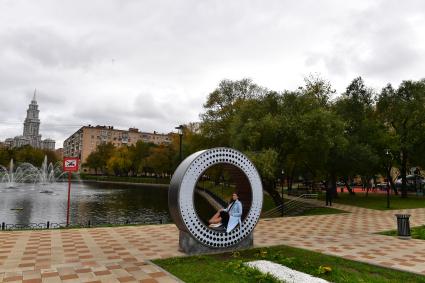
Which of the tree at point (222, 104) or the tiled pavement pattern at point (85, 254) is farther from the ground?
the tree at point (222, 104)

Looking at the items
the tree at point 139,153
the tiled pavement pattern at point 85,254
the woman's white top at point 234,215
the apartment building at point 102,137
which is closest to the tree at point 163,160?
the tree at point 139,153

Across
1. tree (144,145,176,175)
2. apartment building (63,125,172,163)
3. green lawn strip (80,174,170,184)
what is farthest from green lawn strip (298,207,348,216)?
Result: apartment building (63,125,172,163)

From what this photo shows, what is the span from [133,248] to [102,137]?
5294 inches

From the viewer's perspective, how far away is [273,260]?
425 inches

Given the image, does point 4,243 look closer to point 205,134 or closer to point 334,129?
point 334,129

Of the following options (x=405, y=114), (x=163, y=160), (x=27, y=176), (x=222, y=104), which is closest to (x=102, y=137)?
(x=27, y=176)

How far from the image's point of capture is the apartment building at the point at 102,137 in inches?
5399

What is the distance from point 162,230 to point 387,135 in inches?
1086

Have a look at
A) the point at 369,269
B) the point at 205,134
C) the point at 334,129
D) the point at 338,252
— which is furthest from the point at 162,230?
the point at 205,134

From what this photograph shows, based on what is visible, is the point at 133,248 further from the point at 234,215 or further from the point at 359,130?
the point at 359,130

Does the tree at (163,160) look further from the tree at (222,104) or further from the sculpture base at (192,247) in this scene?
the sculpture base at (192,247)

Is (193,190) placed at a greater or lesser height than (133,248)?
greater

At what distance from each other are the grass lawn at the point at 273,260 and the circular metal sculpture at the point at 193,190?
660mm

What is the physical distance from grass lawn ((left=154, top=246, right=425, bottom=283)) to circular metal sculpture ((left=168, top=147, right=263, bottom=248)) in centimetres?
66
